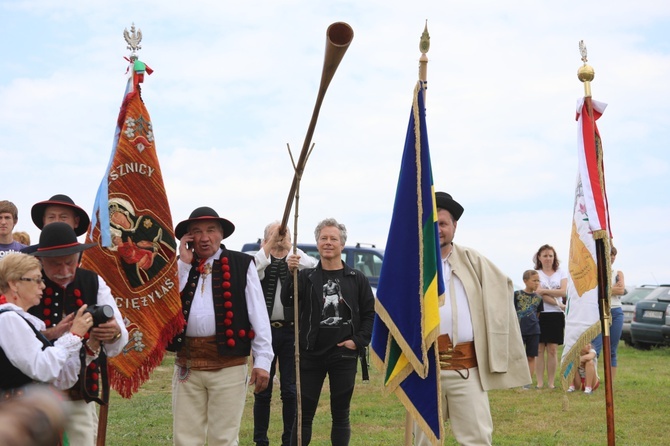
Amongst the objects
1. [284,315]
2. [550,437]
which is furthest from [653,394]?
[284,315]

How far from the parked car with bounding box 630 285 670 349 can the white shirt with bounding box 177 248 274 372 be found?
1334 centimetres

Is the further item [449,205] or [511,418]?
[511,418]

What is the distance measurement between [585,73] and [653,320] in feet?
39.2

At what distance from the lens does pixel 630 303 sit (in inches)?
791

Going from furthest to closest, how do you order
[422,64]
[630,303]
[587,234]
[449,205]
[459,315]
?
[630,303]
[587,234]
[449,205]
[422,64]
[459,315]

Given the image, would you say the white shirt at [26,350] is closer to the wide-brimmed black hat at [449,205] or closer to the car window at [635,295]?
the wide-brimmed black hat at [449,205]

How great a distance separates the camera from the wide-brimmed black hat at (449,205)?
5.92m

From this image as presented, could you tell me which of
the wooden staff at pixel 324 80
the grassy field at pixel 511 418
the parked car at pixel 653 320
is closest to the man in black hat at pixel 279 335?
the grassy field at pixel 511 418

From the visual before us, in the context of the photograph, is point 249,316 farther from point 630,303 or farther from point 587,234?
point 630,303

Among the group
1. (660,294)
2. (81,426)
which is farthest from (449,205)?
(660,294)

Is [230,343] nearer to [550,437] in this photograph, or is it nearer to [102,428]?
[102,428]

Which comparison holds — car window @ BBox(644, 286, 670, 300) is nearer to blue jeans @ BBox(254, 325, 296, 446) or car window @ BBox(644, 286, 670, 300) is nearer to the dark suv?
the dark suv

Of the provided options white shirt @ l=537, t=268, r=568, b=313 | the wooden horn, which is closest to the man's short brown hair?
the wooden horn

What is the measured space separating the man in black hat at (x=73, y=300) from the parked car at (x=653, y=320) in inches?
575
